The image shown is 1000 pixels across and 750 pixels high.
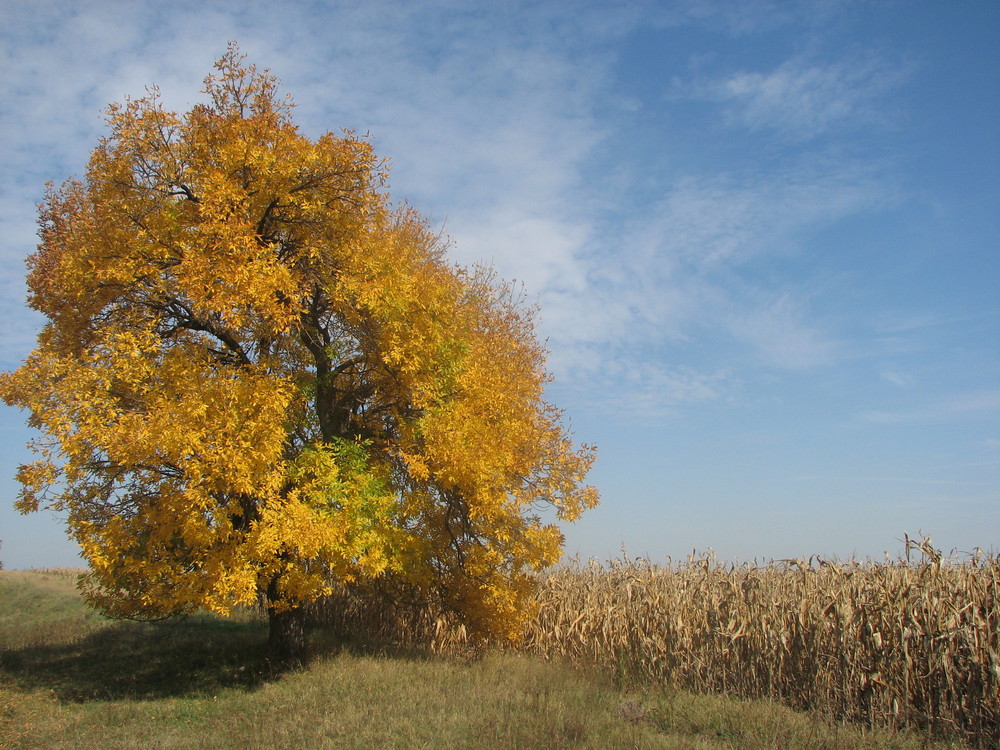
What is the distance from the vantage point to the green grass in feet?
33.5

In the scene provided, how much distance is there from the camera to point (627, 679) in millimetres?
14570

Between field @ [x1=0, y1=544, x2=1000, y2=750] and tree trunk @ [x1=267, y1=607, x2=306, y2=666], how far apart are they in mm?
453

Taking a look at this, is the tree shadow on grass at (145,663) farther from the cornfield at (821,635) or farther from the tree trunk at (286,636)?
the cornfield at (821,635)

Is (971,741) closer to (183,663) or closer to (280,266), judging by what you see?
(280,266)

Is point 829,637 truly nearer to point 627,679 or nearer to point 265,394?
point 627,679

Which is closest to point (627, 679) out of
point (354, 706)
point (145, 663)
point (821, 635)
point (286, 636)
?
point (821, 635)

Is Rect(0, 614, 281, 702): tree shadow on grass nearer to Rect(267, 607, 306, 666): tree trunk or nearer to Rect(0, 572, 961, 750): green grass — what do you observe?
Rect(0, 572, 961, 750): green grass

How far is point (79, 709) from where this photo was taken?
12.6 meters

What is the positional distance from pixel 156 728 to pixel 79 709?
8.08 ft

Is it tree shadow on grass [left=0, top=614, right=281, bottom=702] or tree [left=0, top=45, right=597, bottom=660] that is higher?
tree [left=0, top=45, right=597, bottom=660]

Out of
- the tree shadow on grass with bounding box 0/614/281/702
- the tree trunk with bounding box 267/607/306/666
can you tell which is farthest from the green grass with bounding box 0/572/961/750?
the tree trunk with bounding box 267/607/306/666

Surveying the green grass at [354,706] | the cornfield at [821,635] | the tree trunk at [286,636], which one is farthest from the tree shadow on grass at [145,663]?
the cornfield at [821,635]

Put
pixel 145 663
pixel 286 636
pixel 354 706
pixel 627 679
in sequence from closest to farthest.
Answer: pixel 354 706 → pixel 627 679 → pixel 286 636 → pixel 145 663

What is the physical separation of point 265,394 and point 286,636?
6.36 metres
